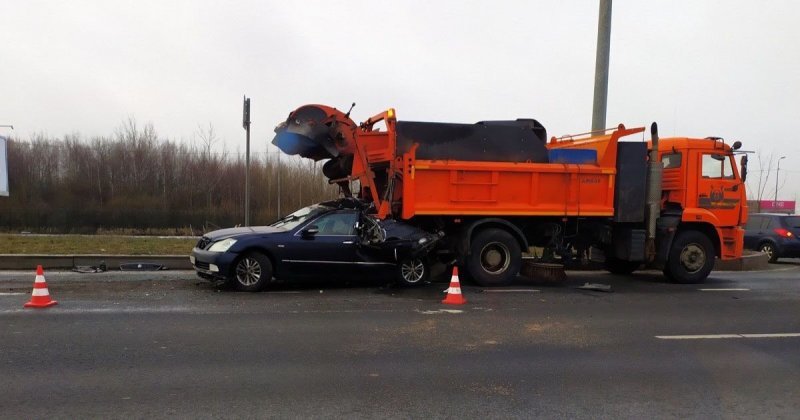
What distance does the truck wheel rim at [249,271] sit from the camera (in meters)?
9.04

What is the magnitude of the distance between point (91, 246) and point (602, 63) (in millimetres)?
14054

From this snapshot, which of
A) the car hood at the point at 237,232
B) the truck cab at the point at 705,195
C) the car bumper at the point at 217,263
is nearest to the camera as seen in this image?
the car bumper at the point at 217,263

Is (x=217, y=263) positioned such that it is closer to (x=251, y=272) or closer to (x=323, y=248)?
(x=251, y=272)

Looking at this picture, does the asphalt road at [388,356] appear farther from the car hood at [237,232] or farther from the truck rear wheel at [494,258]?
the truck rear wheel at [494,258]

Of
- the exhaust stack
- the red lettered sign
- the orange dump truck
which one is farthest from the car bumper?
the red lettered sign

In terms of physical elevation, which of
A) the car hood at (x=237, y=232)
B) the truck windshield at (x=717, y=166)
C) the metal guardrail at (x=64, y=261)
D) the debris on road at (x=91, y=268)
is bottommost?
the debris on road at (x=91, y=268)

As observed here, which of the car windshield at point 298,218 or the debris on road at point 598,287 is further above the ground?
the car windshield at point 298,218

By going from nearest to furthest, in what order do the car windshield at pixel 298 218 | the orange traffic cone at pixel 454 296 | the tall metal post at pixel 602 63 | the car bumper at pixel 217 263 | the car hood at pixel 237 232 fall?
the orange traffic cone at pixel 454 296
the car bumper at pixel 217 263
the car hood at pixel 237 232
the car windshield at pixel 298 218
the tall metal post at pixel 602 63

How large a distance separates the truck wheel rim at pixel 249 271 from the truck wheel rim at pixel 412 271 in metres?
2.60

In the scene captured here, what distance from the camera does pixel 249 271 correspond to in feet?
29.7

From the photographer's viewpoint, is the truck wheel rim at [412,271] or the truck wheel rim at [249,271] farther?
the truck wheel rim at [412,271]

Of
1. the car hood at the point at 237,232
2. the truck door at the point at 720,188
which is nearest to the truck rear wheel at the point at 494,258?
the car hood at the point at 237,232

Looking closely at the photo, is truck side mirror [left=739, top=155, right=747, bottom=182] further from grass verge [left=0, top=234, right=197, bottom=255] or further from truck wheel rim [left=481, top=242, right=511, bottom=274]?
grass verge [left=0, top=234, right=197, bottom=255]

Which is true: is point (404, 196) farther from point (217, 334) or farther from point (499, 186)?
point (217, 334)
